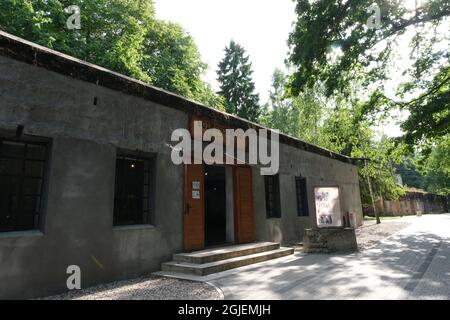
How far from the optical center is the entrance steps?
6.30 m

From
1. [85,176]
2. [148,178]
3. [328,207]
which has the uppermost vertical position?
[148,178]

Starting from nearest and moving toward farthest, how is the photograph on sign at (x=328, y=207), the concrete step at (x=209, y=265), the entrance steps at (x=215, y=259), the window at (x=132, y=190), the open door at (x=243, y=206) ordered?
the concrete step at (x=209, y=265)
the entrance steps at (x=215, y=259)
the window at (x=132, y=190)
the open door at (x=243, y=206)
the photograph on sign at (x=328, y=207)

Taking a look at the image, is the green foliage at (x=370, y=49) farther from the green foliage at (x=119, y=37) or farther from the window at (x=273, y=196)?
the green foliage at (x=119, y=37)

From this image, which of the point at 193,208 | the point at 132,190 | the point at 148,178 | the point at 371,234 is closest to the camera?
the point at 132,190

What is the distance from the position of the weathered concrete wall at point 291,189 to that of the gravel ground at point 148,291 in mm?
4968

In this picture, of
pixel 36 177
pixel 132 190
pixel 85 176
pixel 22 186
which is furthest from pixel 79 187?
pixel 132 190

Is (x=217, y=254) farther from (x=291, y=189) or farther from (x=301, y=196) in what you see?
(x=301, y=196)

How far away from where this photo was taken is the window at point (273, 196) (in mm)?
11555

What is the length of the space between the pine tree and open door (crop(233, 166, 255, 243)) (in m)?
21.6

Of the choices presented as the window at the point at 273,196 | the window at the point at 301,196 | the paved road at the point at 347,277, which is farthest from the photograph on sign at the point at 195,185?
the window at the point at 301,196

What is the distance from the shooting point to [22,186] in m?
5.20

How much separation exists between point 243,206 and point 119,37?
15033mm

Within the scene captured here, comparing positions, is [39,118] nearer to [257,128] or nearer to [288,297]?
[288,297]

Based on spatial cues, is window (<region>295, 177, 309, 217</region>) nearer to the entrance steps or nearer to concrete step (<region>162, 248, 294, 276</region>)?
the entrance steps
